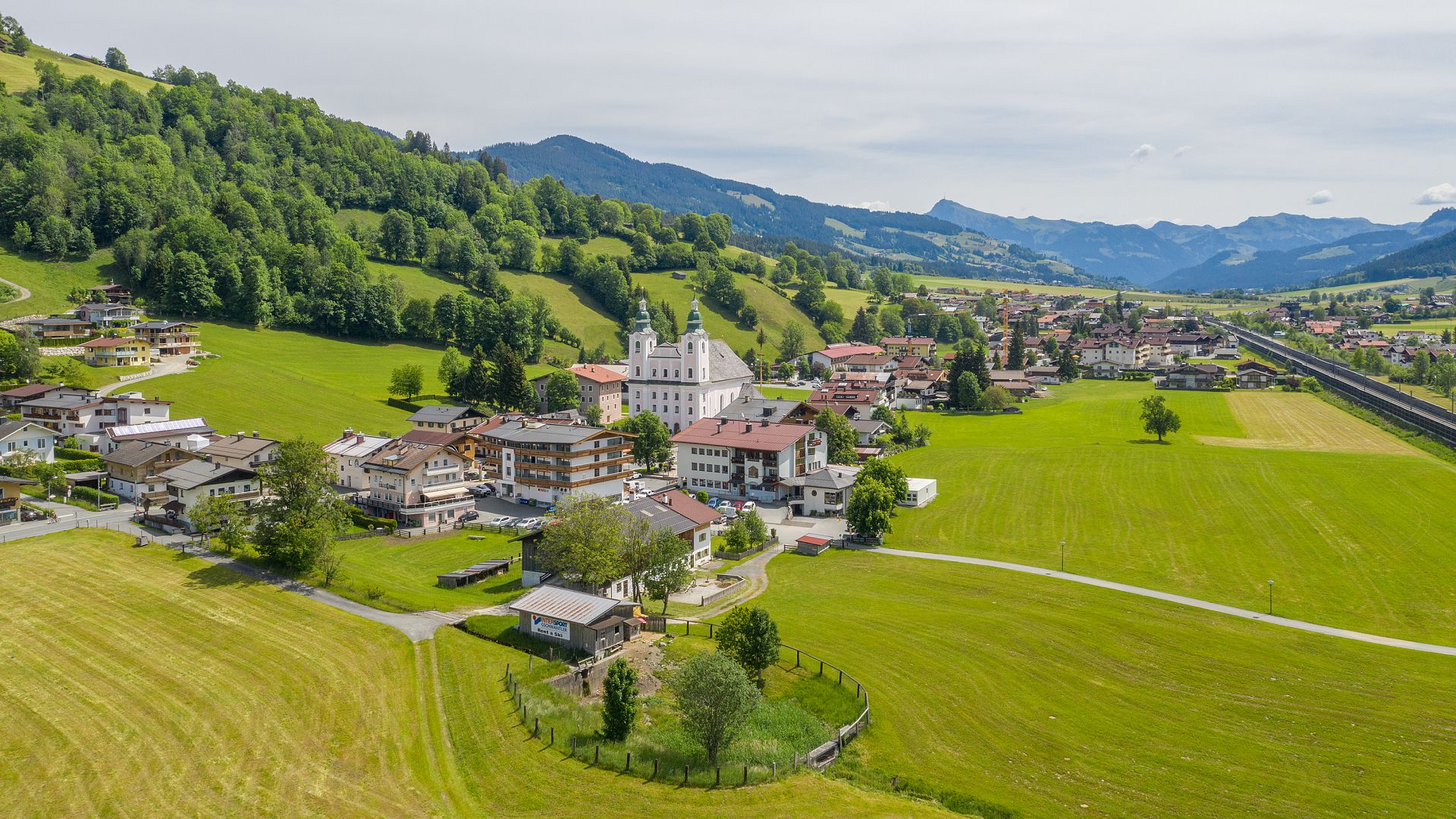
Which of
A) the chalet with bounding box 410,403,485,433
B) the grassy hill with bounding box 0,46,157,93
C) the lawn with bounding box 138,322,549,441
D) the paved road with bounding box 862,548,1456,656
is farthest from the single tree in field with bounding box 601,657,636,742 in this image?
the grassy hill with bounding box 0,46,157,93

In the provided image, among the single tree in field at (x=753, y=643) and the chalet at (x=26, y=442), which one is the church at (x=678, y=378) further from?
the single tree in field at (x=753, y=643)

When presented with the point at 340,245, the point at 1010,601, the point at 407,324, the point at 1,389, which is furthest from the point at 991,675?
the point at 340,245

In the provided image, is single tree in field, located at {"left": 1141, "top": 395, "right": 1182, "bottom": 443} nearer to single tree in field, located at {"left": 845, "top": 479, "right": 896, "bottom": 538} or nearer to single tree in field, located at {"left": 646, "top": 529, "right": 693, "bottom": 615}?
single tree in field, located at {"left": 845, "top": 479, "right": 896, "bottom": 538}

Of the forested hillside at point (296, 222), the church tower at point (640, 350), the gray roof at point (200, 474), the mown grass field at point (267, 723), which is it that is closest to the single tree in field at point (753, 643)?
the mown grass field at point (267, 723)

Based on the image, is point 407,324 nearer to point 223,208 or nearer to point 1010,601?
point 223,208

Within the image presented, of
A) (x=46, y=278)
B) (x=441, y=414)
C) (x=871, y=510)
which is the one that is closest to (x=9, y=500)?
(x=441, y=414)

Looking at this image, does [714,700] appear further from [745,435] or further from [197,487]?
[745,435]
